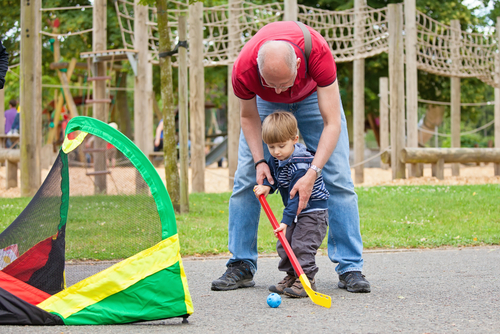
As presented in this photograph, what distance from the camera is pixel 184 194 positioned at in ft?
22.2

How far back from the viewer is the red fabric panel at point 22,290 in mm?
2863

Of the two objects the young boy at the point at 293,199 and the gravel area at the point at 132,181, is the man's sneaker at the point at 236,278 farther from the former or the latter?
the gravel area at the point at 132,181

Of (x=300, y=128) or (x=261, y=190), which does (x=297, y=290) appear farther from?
(x=300, y=128)

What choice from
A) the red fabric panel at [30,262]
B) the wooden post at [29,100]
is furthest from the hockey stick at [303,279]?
the wooden post at [29,100]

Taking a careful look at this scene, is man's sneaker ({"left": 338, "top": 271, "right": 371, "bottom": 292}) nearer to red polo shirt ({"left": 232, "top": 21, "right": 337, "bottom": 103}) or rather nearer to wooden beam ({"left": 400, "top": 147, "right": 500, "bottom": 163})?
red polo shirt ({"left": 232, "top": 21, "right": 337, "bottom": 103})

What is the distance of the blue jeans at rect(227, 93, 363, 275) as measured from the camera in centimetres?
345

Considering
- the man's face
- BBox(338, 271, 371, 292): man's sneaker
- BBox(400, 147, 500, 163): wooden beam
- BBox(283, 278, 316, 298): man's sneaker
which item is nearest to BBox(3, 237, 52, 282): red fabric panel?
BBox(283, 278, 316, 298): man's sneaker

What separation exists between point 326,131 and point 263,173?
16.6 inches

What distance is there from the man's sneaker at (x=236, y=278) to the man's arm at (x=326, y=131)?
0.60 metres

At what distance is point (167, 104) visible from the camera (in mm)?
6395

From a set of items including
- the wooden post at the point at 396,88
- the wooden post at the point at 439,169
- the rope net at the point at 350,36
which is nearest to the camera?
the wooden post at the point at 396,88

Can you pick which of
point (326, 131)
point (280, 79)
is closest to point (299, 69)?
point (280, 79)

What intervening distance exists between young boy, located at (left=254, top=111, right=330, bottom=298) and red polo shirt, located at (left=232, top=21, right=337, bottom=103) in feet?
0.58

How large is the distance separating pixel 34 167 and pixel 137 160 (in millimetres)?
6455
